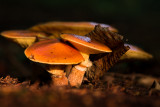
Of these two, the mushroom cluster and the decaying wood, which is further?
the decaying wood

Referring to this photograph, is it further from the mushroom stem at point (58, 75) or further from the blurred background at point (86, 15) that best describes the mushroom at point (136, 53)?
the blurred background at point (86, 15)

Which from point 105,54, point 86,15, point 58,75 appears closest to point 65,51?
point 58,75

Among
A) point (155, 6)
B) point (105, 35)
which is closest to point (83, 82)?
point (105, 35)

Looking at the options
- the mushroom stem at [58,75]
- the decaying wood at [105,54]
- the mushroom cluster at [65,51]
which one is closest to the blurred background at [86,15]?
the mushroom cluster at [65,51]

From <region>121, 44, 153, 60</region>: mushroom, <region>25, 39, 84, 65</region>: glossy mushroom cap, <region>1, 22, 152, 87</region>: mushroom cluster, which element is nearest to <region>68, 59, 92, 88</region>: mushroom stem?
<region>1, 22, 152, 87</region>: mushroom cluster

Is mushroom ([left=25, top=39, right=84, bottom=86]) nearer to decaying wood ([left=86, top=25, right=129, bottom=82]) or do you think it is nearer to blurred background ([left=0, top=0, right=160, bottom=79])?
decaying wood ([left=86, top=25, right=129, bottom=82])

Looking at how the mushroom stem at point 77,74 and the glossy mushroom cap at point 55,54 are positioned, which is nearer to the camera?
the glossy mushroom cap at point 55,54

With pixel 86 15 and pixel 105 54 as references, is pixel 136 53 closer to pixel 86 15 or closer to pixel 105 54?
pixel 105 54
